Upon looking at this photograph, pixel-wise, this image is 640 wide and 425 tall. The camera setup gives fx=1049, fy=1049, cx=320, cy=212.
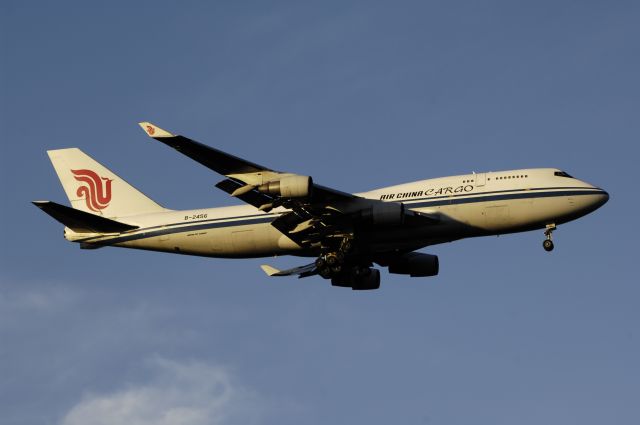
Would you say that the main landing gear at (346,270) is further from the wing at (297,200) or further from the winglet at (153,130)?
the winglet at (153,130)

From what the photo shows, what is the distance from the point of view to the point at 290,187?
159ft

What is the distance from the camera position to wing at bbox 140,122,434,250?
47.8m

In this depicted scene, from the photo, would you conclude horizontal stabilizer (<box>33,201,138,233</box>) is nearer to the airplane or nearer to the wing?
the airplane

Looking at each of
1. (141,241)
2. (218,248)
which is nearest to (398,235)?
→ (218,248)

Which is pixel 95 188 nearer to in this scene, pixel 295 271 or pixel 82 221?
pixel 82 221

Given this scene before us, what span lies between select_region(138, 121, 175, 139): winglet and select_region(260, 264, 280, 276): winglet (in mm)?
15078

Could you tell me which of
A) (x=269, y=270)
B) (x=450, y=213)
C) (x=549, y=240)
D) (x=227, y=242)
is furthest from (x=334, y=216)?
(x=549, y=240)

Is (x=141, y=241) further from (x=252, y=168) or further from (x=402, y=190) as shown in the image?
(x=402, y=190)

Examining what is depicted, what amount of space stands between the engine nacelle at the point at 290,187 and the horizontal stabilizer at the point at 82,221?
11138 millimetres

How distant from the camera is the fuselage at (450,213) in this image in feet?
169

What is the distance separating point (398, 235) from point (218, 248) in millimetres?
9759

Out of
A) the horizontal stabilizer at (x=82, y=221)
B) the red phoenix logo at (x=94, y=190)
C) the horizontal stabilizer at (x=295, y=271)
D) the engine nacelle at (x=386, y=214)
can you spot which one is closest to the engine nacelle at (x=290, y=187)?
the engine nacelle at (x=386, y=214)

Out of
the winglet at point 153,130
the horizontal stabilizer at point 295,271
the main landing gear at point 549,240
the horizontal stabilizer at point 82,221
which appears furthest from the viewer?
the horizontal stabilizer at point 295,271

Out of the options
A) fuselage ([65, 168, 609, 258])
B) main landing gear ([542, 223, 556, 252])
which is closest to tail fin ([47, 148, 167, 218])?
fuselage ([65, 168, 609, 258])
